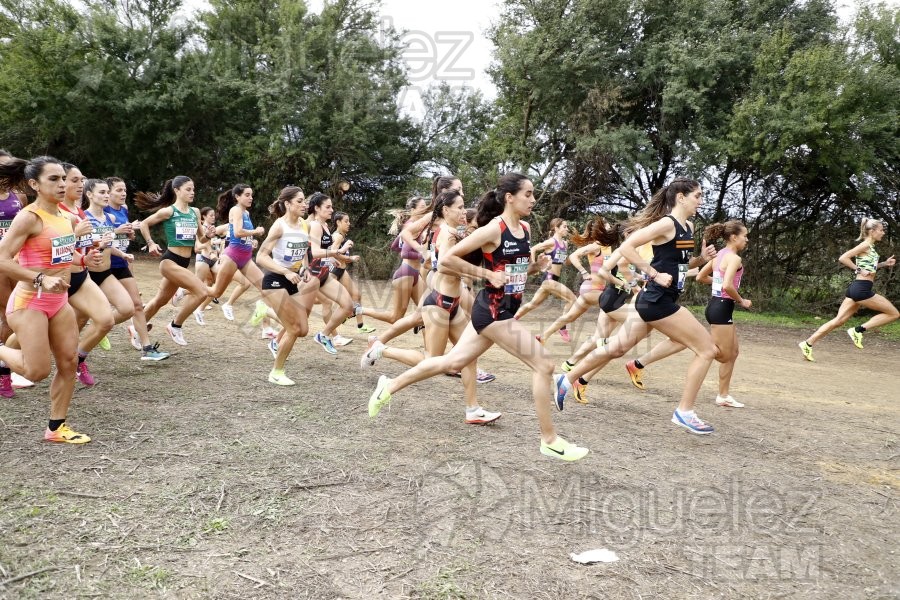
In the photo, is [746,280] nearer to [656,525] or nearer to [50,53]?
[656,525]

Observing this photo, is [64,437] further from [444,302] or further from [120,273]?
[444,302]

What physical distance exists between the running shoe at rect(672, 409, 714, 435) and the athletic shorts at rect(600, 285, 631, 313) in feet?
Answer: 6.01

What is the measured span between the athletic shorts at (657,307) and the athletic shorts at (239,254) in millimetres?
5088

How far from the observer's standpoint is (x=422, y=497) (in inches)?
149

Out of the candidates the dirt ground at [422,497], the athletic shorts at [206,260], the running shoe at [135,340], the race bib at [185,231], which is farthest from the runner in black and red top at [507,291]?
the athletic shorts at [206,260]

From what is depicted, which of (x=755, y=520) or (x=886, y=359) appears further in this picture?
(x=886, y=359)

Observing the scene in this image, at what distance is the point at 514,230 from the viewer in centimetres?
442

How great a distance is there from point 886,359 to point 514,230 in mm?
8825

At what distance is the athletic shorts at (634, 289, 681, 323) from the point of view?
17.1ft

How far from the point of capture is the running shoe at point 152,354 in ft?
22.9

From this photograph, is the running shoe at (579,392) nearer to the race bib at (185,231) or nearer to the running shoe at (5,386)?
the race bib at (185,231)

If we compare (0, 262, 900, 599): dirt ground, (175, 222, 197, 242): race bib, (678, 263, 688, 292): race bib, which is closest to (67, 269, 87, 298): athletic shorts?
(0, 262, 900, 599): dirt ground

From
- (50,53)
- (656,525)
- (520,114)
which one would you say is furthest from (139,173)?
(656,525)

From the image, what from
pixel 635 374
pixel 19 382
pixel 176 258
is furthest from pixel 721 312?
pixel 19 382
